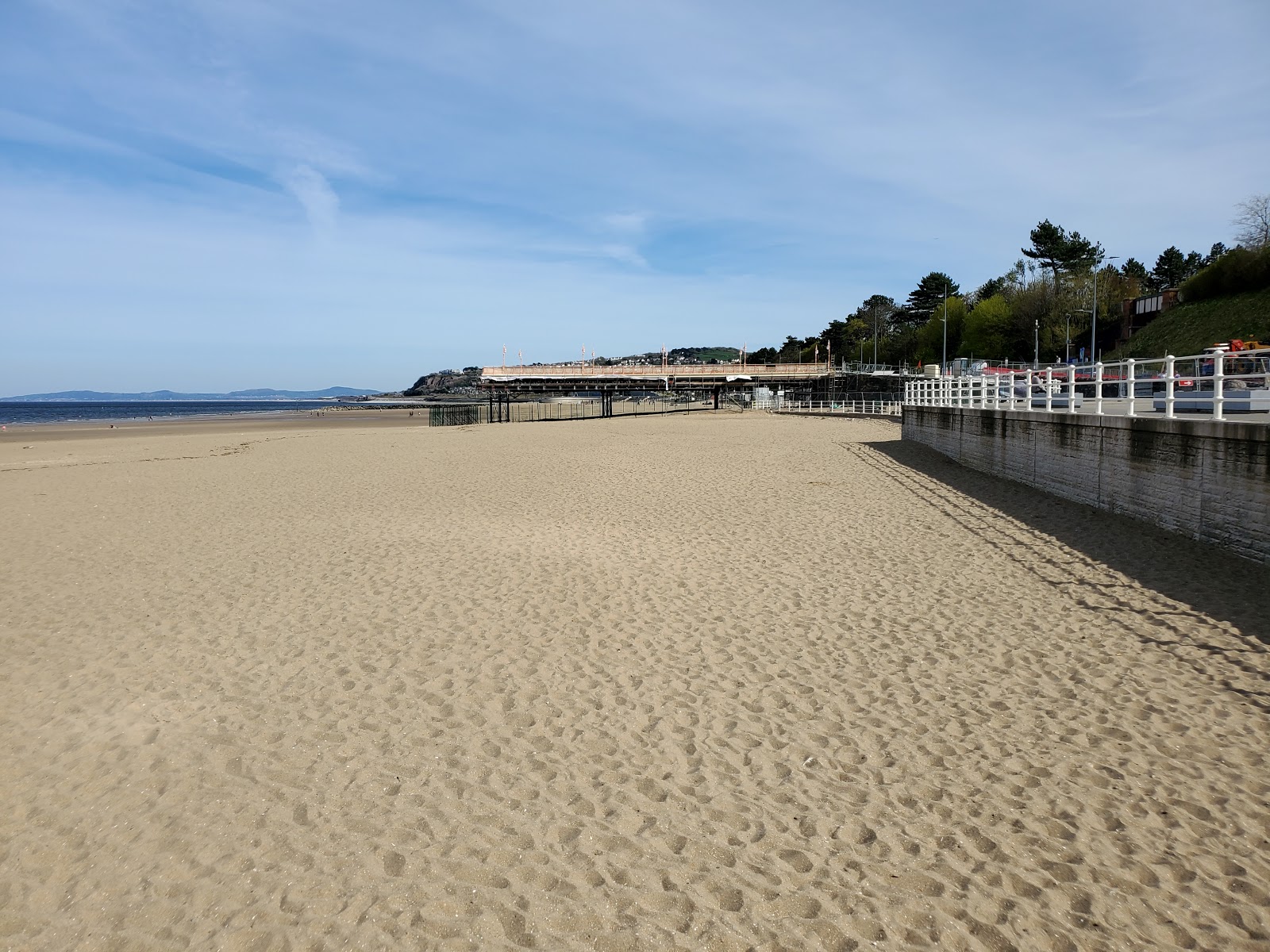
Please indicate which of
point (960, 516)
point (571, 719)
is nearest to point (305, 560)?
point (571, 719)

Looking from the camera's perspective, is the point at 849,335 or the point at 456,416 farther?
the point at 849,335

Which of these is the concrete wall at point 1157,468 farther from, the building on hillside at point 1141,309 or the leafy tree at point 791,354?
the leafy tree at point 791,354

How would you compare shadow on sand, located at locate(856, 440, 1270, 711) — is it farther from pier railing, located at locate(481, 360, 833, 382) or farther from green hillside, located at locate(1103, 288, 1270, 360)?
pier railing, located at locate(481, 360, 833, 382)

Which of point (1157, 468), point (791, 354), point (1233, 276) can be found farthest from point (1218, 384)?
point (791, 354)

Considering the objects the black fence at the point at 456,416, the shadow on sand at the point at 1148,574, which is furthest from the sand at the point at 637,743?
the black fence at the point at 456,416

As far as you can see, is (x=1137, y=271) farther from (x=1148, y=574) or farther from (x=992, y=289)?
(x=1148, y=574)

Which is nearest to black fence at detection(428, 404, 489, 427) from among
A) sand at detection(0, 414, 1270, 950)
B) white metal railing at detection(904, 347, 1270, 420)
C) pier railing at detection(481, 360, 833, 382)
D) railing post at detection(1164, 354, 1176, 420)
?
white metal railing at detection(904, 347, 1270, 420)

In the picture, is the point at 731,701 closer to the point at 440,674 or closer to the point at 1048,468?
the point at 440,674

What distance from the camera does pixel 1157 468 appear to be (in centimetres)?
1119

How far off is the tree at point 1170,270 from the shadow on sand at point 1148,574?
4996 inches

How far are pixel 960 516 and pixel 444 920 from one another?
466 inches

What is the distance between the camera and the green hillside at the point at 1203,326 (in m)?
64.6

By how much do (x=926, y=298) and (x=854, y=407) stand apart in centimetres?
7989

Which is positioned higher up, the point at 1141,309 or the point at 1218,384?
the point at 1141,309
